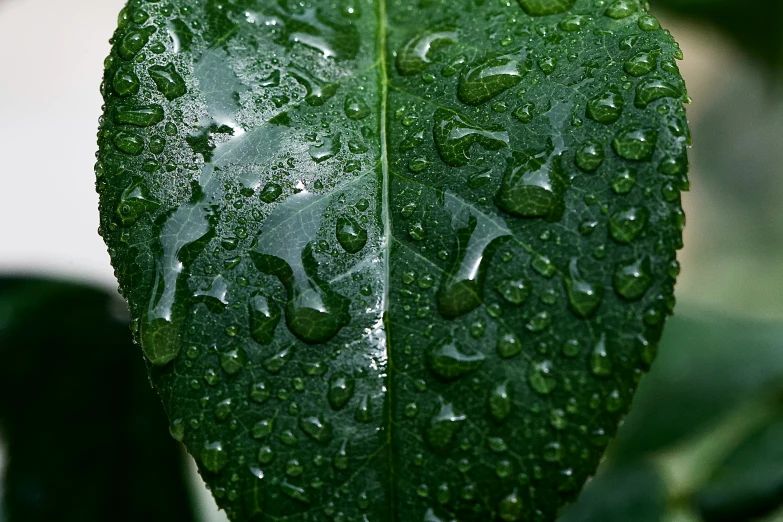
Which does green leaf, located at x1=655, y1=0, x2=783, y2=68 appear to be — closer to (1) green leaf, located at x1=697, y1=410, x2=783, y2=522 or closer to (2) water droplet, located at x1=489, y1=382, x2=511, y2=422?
(1) green leaf, located at x1=697, y1=410, x2=783, y2=522

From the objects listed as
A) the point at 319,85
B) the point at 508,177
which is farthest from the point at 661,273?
the point at 319,85

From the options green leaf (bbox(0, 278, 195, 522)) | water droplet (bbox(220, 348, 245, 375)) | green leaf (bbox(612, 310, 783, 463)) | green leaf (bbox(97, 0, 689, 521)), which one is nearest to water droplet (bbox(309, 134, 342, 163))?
green leaf (bbox(97, 0, 689, 521))

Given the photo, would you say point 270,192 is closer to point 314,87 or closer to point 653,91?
point 314,87

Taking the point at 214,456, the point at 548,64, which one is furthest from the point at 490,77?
the point at 214,456

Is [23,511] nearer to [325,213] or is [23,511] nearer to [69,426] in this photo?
[69,426]

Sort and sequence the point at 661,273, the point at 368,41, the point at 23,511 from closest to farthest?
1. the point at 661,273
2. the point at 368,41
3. the point at 23,511
